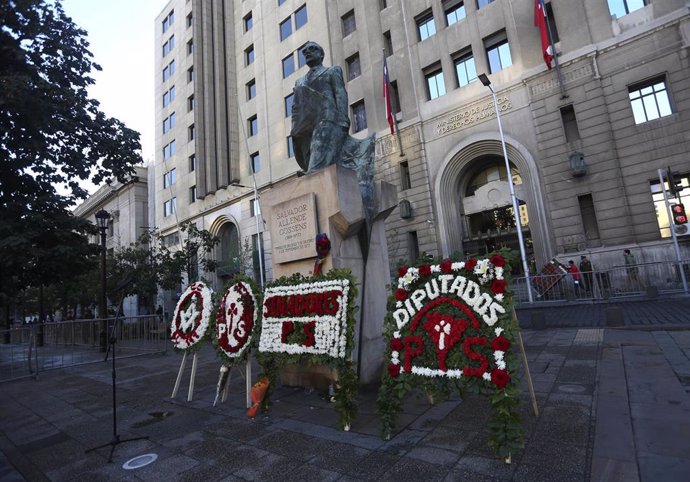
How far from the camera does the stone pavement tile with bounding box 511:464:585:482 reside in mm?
3072

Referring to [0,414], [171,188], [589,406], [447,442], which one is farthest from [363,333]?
[171,188]

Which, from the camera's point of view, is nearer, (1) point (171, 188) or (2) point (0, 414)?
(2) point (0, 414)

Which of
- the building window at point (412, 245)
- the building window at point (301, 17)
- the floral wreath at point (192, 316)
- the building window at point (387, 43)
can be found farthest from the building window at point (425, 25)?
the floral wreath at point (192, 316)

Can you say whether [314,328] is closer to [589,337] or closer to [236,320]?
[236,320]

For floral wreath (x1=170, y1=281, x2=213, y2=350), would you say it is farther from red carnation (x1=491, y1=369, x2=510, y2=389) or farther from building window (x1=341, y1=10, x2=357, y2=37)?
building window (x1=341, y1=10, x2=357, y2=37)

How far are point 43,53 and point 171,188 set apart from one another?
29.8 m

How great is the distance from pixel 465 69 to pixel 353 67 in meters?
8.82

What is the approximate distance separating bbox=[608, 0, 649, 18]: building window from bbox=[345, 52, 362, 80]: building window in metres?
15.1

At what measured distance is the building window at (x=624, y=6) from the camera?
1784 centimetres

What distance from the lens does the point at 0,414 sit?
7.05m

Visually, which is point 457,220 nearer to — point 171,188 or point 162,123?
point 171,188

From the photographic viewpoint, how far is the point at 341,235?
6.48 metres

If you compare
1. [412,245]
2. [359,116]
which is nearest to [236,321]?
[412,245]

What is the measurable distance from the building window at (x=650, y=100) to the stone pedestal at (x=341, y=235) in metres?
17.1
